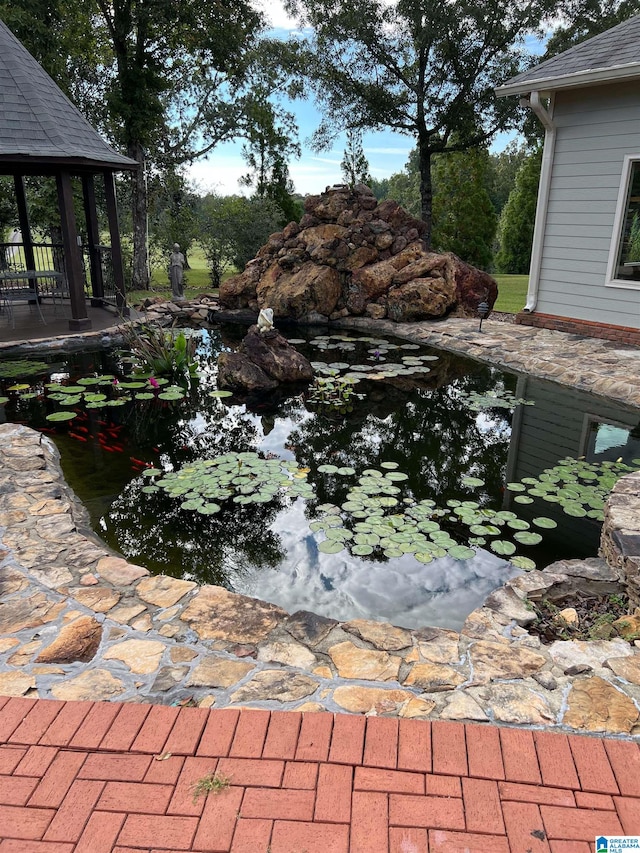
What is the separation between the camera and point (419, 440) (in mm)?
5668

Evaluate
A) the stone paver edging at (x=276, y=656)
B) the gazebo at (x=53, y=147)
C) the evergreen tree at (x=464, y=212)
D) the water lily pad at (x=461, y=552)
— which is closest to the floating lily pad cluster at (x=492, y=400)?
the water lily pad at (x=461, y=552)

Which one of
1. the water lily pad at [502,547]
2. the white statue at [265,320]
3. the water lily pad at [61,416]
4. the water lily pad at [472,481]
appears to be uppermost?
the white statue at [265,320]

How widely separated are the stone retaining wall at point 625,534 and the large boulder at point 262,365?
14.1 feet

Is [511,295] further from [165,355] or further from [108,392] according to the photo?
[108,392]

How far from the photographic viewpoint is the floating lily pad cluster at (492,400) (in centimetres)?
654

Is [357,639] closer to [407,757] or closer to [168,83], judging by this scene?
[407,757]

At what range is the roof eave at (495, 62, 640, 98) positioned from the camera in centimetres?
709

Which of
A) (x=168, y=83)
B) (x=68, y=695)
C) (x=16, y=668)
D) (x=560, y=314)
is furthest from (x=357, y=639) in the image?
(x=168, y=83)

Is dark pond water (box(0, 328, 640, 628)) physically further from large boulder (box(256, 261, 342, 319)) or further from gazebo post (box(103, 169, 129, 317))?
large boulder (box(256, 261, 342, 319))

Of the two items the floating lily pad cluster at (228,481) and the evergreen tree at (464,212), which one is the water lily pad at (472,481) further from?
the evergreen tree at (464,212)

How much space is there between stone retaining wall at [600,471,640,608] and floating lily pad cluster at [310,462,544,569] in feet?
1.41

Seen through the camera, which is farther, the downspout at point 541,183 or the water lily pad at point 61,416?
the downspout at point 541,183

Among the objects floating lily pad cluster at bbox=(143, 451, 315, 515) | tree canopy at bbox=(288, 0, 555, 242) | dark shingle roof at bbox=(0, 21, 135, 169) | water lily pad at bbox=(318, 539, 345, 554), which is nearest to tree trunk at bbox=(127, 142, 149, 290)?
dark shingle roof at bbox=(0, 21, 135, 169)

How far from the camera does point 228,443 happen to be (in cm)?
556
